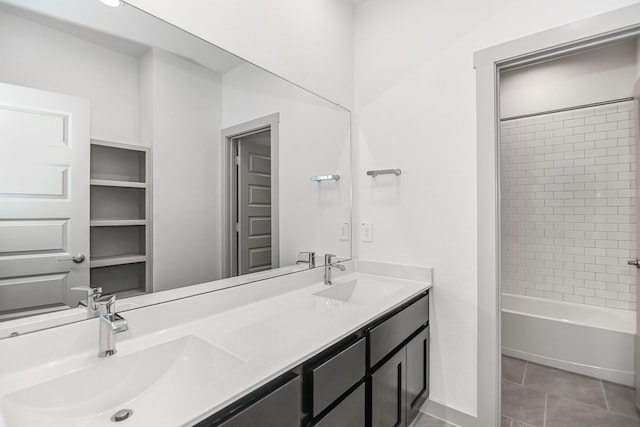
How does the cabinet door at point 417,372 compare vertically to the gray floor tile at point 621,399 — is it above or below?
above

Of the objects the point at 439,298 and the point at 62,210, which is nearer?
the point at 62,210

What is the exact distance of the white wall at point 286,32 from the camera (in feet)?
4.19

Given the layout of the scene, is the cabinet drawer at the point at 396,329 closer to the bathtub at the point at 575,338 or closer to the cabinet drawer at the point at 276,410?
the cabinet drawer at the point at 276,410

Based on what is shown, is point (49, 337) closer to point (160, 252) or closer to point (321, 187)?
point (160, 252)

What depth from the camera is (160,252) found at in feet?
3.81

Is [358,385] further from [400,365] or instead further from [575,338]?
[575,338]

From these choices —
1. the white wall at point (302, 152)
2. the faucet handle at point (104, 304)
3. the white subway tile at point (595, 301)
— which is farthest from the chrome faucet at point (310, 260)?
the white subway tile at point (595, 301)

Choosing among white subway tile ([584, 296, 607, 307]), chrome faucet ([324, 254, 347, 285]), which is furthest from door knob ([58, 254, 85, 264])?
white subway tile ([584, 296, 607, 307])

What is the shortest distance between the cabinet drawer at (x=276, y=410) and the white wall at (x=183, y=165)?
0.62 m

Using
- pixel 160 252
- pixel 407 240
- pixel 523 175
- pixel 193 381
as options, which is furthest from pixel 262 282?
pixel 523 175

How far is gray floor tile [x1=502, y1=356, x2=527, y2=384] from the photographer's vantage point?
2240 millimetres

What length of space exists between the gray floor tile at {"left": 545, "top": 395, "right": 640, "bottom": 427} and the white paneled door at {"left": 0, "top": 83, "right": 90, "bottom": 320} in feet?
8.04

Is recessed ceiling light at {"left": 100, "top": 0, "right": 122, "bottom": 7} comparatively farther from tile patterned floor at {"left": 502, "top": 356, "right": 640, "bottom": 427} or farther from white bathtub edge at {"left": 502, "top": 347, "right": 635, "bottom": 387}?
white bathtub edge at {"left": 502, "top": 347, "right": 635, "bottom": 387}

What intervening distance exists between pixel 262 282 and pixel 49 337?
796 mm
